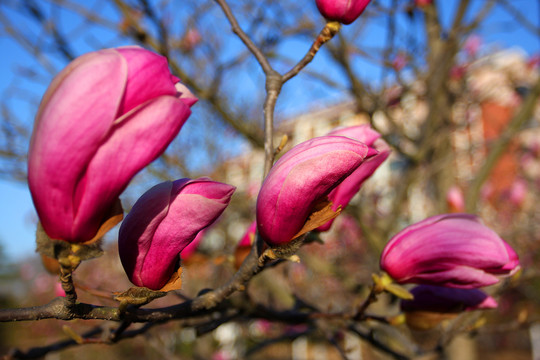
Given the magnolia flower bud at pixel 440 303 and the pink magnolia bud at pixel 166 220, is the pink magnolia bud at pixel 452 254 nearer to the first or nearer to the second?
the magnolia flower bud at pixel 440 303

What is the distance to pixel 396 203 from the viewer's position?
7.45 ft

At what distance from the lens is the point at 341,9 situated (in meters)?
0.70

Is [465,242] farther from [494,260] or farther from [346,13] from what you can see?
[346,13]

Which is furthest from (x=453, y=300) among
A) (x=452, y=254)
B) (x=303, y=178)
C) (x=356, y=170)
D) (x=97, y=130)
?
(x=97, y=130)

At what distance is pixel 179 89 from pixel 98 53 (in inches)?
4.2

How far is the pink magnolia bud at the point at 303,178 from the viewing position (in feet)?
1.82

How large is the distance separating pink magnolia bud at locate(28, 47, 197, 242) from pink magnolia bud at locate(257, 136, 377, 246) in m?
0.15

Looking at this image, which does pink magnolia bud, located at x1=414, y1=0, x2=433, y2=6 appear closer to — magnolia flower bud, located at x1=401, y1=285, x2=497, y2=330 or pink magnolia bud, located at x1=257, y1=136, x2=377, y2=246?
magnolia flower bud, located at x1=401, y1=285, x2=497, y2=330

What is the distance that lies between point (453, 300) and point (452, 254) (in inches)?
6.6

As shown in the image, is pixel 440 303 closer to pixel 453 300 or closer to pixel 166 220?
pixel 453 300

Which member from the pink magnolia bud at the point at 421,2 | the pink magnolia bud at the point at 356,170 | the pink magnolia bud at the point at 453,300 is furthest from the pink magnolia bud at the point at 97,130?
the pink magnolia bud at the point at 421,2

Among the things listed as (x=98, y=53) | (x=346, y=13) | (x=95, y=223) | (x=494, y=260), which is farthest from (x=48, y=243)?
(x=494, y=260)

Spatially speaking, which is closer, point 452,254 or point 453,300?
point 452,254

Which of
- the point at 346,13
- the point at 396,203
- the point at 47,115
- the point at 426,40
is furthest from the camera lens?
the point at 426,40
